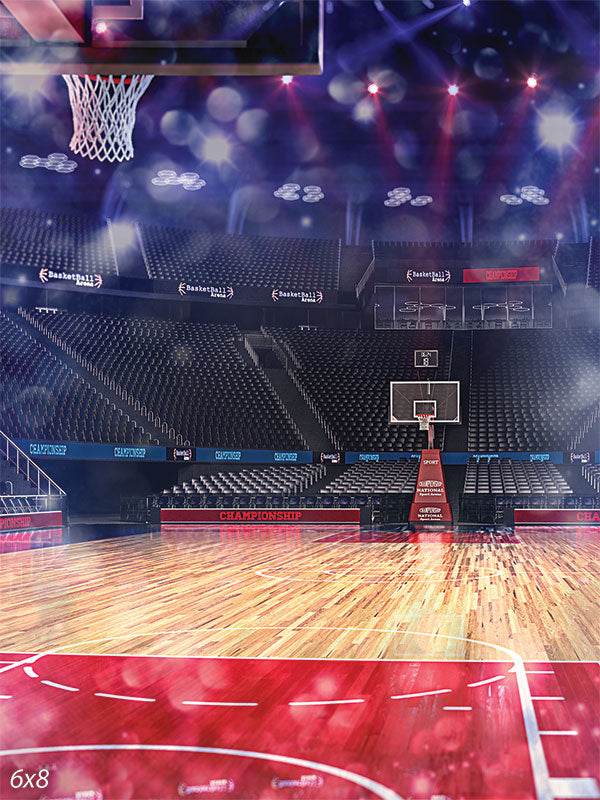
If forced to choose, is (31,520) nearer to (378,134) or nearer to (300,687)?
(300,687)

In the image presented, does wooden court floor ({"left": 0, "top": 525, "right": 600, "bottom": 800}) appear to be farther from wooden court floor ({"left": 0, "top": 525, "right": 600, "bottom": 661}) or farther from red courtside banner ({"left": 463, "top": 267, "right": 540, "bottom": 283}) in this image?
red courtside banner ({"left": 463, "top": 267, "right": 540, "bottom": 283})

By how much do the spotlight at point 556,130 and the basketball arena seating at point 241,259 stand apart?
879 centimetres

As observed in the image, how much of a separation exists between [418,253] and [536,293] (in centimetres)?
450

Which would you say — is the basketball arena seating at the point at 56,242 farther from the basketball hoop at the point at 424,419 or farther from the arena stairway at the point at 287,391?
the basketball hoop at the point at 424,419

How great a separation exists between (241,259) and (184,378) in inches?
258

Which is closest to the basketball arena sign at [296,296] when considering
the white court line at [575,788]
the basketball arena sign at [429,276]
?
the basketball arena sign at [429,276]

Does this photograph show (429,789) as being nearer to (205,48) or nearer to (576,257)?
(205,48)

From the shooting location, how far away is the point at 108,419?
20.5m

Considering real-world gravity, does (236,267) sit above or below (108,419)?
above

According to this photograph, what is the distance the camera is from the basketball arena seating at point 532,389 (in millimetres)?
22734

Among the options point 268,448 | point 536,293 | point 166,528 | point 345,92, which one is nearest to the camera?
point 166,528

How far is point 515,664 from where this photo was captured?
4.68 m

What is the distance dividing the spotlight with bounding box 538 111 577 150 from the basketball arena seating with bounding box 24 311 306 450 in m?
11.2

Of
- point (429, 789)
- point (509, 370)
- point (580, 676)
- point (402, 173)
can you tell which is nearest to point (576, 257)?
point (509, 370)
